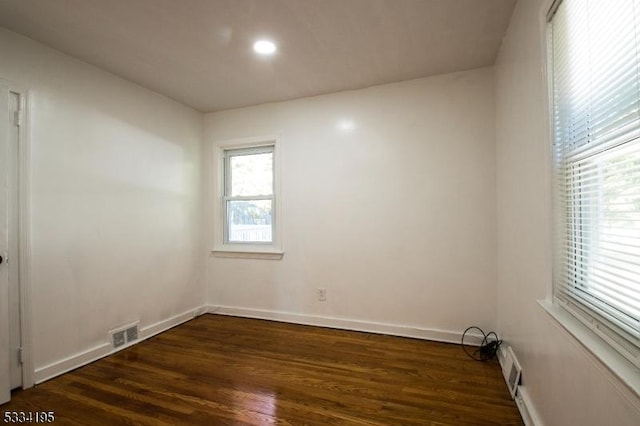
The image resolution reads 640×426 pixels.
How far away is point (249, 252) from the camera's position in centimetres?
362

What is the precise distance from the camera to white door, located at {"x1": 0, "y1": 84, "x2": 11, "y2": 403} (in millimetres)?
1966

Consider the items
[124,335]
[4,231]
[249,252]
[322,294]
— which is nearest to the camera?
[4,231]

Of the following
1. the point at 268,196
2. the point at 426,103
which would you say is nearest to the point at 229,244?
the point at 268,196

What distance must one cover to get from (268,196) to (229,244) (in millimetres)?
839

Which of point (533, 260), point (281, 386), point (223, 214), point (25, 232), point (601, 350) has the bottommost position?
point (281, 386)

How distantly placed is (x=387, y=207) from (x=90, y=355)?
9.72 feet

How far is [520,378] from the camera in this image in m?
1.87

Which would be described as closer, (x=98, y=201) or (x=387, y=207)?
(x=98, y=201)

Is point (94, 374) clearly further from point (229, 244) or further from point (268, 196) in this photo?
point (268, 196)

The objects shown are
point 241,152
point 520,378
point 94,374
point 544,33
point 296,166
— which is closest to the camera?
point 544,33

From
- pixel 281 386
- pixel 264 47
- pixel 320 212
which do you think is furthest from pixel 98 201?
pixel 281 386

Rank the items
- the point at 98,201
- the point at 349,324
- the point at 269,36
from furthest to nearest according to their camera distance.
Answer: the point at 349,324, the point at 98,201, the point at 269,36

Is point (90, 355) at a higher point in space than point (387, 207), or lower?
lower

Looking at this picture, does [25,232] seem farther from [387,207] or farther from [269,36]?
[387,207]
